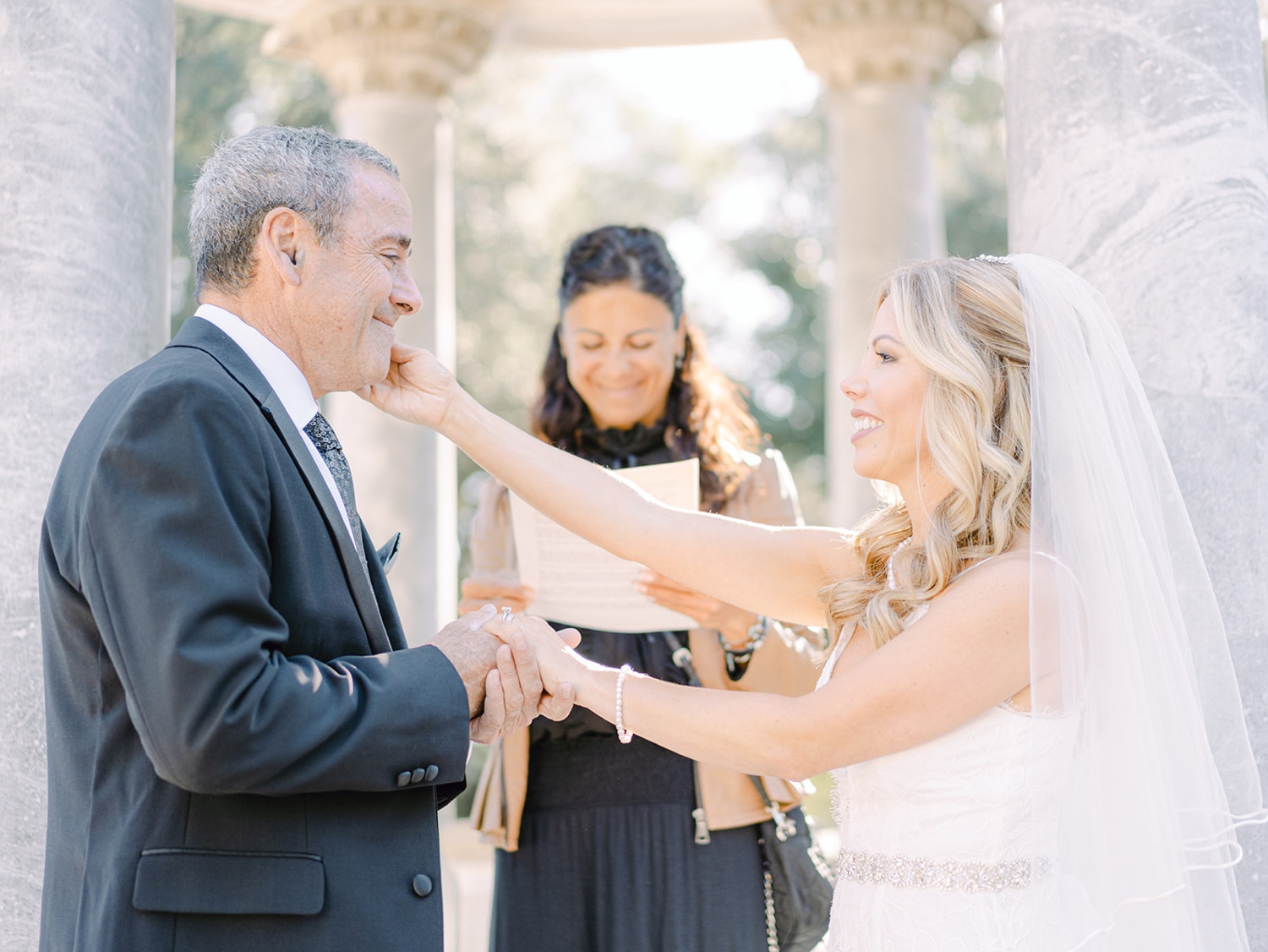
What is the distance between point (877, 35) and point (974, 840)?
9758 mm

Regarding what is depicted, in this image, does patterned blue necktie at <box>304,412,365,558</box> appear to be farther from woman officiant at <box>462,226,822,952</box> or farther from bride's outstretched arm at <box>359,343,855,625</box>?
woman officiant at <box>462,226,822,952</box>

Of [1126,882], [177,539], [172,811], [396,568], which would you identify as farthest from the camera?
[396,568]

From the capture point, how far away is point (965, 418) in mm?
4281

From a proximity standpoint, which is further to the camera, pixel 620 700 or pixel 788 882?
pixel 788 882

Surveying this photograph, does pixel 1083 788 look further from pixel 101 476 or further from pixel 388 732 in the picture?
pixel 101 476

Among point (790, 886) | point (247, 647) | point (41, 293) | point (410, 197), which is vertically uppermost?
point (410, 197)

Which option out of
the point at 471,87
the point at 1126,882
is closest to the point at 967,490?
the point at 1126,882

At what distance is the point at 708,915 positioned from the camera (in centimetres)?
538

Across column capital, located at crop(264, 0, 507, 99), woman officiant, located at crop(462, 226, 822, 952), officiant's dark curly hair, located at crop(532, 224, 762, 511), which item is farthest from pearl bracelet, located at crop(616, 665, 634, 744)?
column capital, located at crop(264, 0, 507, 99)

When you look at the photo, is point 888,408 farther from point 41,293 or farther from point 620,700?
point 41,293

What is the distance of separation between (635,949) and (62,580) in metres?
2.91

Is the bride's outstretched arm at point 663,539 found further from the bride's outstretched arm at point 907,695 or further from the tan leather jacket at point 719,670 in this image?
the bride's outstretched arm at point 907,695

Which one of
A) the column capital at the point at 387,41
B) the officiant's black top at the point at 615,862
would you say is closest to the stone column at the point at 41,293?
the officiant's black top at the point at 615,862

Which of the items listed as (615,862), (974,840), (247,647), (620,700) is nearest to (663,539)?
(620,700)
